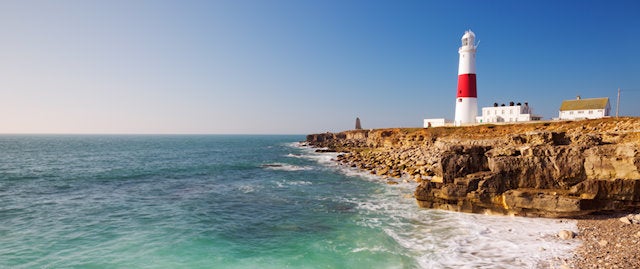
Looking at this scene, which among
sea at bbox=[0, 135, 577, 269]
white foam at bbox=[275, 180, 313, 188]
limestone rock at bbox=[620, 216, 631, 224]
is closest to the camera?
sea at bbox=[0, 135, 577, 269]

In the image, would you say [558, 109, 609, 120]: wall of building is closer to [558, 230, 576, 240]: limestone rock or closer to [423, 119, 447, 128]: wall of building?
[423, 119, 447, 128]: wall of building

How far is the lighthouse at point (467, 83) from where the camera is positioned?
49.6m

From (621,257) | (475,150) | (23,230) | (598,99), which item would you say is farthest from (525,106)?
(23,230)

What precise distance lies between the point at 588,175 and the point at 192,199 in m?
23.5

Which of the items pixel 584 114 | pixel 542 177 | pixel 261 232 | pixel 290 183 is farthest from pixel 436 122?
pixel 261 232

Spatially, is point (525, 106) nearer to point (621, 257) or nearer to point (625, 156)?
point (625, 156)

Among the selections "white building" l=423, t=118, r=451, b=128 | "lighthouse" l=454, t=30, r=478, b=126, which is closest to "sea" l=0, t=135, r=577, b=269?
"lighthouse" l=454, t=30, r=478, b=126

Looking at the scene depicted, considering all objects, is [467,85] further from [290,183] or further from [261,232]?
[261,232]

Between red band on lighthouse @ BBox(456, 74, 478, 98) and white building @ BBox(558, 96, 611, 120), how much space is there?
570 inches

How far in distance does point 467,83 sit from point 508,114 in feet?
36.3

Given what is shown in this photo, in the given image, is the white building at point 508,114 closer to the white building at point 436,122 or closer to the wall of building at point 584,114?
the wall of building at point 584,114

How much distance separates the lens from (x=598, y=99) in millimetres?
49812

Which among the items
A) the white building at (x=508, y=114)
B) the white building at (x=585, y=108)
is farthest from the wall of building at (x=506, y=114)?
the white building at (x=585, y=108)

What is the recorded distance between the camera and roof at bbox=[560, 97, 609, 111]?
159 ft
